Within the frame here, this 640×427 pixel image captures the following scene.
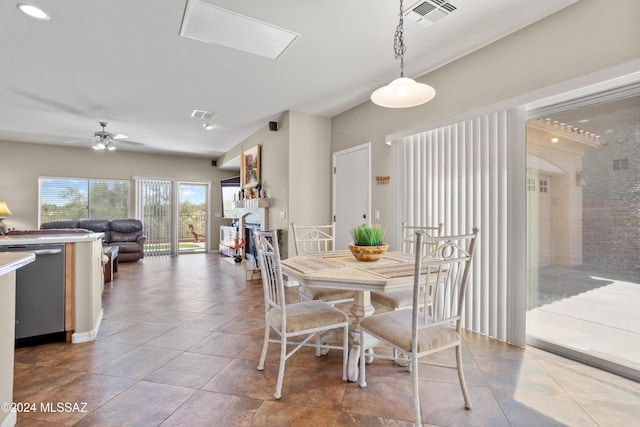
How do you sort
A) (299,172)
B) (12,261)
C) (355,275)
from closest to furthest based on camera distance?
(12,261) → (355,275) → (299,172)

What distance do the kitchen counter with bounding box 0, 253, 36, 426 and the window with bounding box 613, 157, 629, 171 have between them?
11.8 feet

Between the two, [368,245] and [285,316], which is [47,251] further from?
[368,245]

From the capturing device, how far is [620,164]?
6.91ft

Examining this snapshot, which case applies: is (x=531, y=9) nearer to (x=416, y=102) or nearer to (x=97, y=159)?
(x=416, y=102)

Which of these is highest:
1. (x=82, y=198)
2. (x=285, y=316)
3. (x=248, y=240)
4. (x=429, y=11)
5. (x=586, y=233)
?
(x=429, y=11)

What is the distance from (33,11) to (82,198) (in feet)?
20.6

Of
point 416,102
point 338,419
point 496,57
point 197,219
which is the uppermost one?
point 496,57

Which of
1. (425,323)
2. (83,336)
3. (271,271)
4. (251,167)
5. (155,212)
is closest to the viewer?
(425,323)

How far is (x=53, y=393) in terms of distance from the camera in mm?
1856

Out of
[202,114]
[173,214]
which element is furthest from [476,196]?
[173,214]

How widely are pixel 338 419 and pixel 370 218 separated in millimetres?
2783

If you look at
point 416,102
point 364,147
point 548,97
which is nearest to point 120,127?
point 364,147

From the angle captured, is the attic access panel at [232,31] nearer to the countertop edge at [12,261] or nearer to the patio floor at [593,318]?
the countertop edge at [12,261]

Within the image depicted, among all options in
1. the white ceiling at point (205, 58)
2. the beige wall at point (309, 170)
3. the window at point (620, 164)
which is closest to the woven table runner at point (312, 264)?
the white ceiling at point (205, 58)
